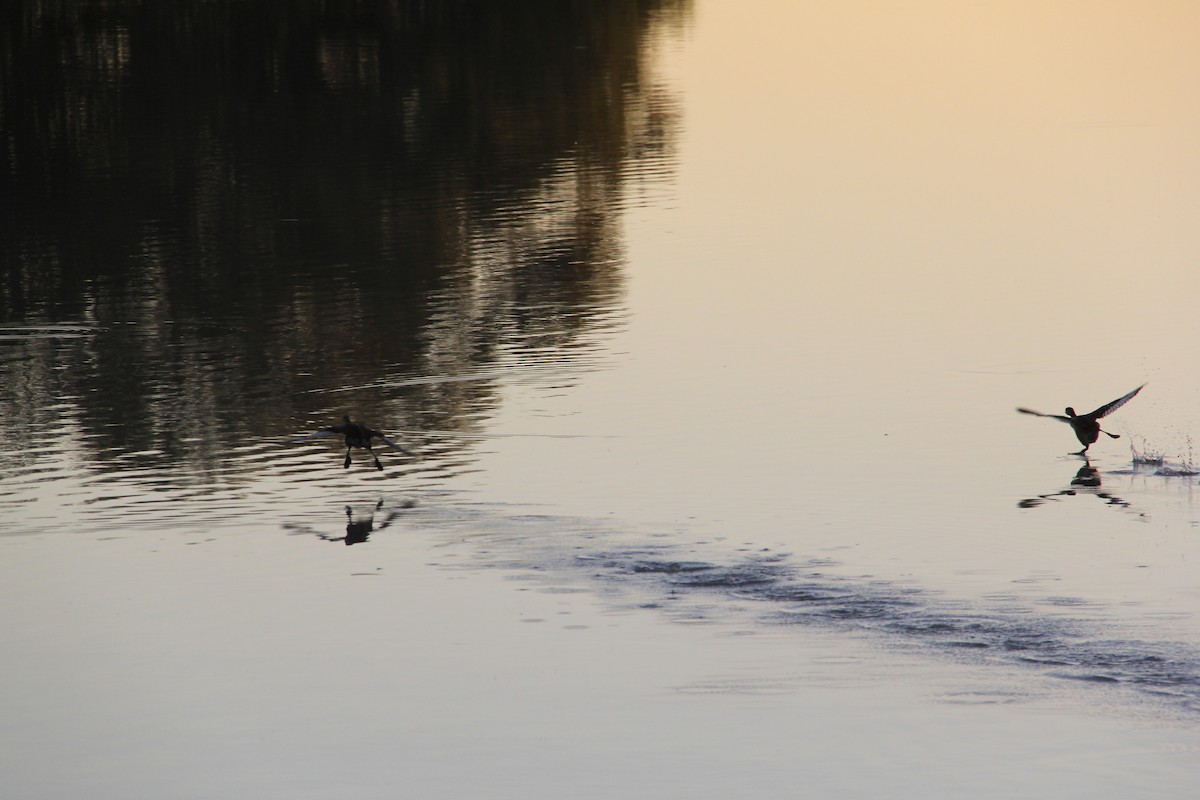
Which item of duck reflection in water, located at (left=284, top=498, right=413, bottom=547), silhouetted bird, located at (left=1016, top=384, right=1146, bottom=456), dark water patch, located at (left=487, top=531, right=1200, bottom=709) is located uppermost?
silhouetted bird, located at (left=1016, top=384, right=1146, bottom=456)

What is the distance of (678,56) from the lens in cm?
6731

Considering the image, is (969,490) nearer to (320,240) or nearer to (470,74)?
(320,240)

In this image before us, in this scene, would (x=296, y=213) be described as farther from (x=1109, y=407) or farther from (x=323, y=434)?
(x=1109, y=407)

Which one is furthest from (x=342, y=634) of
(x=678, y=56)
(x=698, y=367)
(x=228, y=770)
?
(x=678, y=56)

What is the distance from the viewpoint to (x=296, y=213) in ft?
129

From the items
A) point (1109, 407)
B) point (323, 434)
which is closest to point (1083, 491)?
point (1109, 407)

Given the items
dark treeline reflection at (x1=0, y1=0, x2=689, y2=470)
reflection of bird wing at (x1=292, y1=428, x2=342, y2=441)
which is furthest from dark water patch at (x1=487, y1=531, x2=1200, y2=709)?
dark treeline reflection at (x1=0, y1=0, x2=689, y2=470)

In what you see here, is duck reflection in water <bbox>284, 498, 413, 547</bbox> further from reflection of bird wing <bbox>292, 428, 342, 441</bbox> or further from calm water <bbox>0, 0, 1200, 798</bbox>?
reflection of bird wing <bbox>292, 428, 342, 441</bbox>

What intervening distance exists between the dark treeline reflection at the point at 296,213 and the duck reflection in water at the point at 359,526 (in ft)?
9.47

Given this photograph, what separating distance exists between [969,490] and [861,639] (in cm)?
481

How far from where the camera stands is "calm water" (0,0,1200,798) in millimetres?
13523

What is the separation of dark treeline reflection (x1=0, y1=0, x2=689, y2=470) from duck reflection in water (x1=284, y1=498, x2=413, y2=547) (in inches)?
114

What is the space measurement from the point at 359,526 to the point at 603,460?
327 cm

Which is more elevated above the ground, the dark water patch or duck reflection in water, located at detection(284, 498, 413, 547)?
duck reflection in water, located at detection(284, 498, 413, 547)
